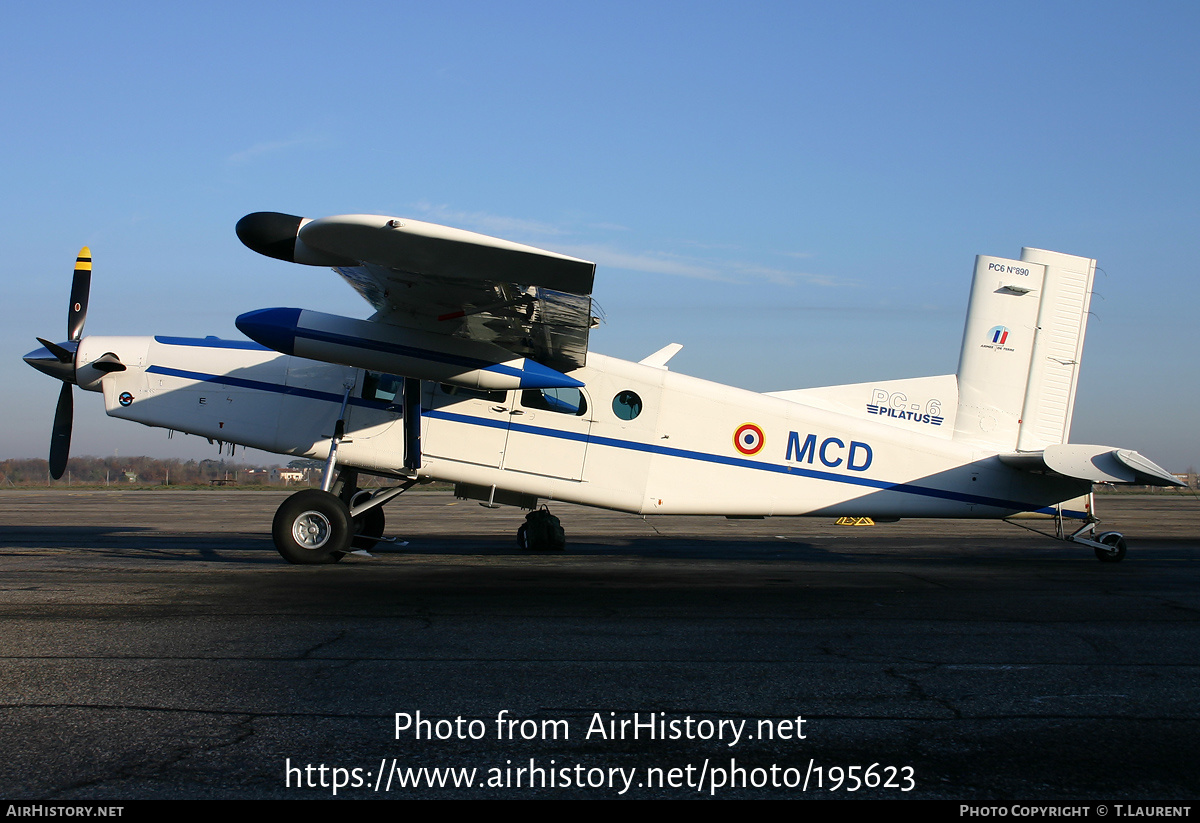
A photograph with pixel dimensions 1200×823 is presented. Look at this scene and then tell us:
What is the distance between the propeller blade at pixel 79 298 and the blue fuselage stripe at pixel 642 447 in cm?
134

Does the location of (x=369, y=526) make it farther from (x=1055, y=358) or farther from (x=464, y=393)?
(x=1055, y=358)

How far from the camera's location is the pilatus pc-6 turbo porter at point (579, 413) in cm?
990

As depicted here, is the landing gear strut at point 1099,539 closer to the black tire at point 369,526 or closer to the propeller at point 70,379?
the black tire at point 369,526

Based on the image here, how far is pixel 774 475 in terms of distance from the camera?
38.0 ft

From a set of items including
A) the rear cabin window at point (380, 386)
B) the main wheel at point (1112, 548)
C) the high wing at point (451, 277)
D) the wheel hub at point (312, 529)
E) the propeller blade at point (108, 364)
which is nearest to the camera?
the high wing at point (451, 277)

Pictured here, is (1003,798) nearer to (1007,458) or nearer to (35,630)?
(35,630)

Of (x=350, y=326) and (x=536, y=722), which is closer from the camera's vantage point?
(x=536, y=722)

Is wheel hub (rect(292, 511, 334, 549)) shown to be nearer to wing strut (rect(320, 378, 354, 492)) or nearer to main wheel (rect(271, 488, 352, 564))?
main wheel (rect(271, 488, 352, 564))

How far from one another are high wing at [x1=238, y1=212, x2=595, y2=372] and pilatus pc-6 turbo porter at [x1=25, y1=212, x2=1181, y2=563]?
0.16 ft

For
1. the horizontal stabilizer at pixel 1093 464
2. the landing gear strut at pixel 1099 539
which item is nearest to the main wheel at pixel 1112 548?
the landing gear strut at pixel 1099 539

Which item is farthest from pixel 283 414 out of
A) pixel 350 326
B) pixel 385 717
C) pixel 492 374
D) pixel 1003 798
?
pixel 1003 798

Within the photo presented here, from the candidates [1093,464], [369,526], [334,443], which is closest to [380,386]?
[334,443]

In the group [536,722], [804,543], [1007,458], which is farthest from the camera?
[804,543]

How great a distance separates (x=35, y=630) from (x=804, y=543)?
12.7 meters
